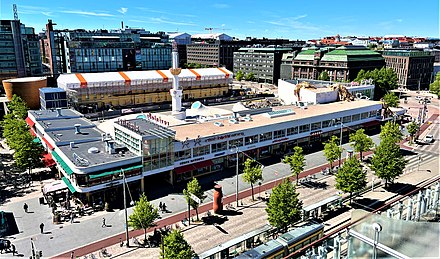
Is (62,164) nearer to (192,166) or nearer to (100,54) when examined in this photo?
(192,166)

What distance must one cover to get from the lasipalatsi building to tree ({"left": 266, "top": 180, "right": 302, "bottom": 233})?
8004 centimetres

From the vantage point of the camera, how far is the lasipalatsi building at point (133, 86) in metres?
102

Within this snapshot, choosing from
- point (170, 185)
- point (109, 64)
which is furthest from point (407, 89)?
point (170, 185)

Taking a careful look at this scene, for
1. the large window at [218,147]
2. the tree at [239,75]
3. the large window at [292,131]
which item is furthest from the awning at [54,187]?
the tree at [239,75]

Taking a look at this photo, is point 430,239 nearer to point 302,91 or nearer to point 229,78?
point 302,91

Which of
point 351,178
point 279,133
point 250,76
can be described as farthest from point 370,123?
point 250,76

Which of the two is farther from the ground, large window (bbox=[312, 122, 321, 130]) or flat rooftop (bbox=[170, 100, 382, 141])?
flat rooftop (bbox=[170, 100, 382, 141])

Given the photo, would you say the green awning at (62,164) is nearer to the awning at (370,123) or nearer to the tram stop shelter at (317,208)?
the tram stop shelter at (317,208)

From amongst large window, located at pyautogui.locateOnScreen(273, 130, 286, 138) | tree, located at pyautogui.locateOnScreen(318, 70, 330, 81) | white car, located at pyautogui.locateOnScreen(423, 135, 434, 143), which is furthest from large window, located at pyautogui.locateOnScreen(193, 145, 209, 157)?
tree, located at pyautogui.locateOnScreen(318, 70, 330, 81)

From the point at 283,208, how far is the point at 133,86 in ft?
273

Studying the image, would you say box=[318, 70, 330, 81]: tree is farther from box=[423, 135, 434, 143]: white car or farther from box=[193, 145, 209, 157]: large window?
box=[193, 145, 209, 157]: large window

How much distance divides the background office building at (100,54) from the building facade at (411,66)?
9834 centimetres

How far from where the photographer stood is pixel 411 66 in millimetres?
148625

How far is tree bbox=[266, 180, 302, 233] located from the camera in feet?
119
